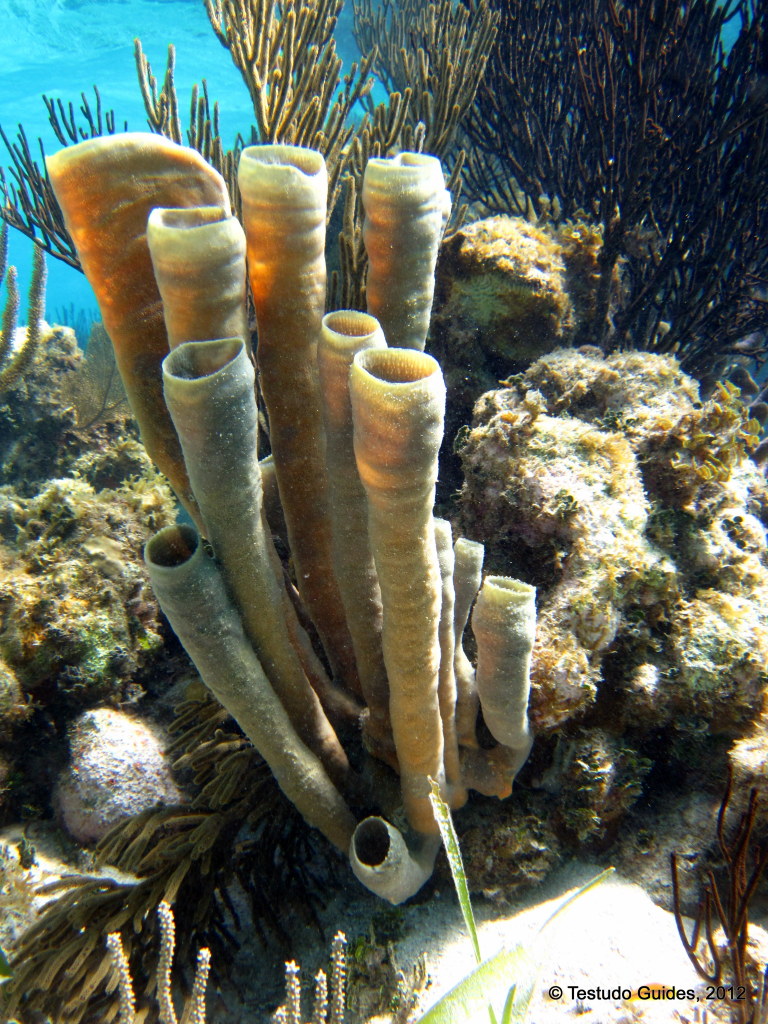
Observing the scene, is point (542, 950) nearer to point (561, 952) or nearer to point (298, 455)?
point (561, 952)

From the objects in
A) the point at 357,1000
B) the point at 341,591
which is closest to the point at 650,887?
the point at 357,1000

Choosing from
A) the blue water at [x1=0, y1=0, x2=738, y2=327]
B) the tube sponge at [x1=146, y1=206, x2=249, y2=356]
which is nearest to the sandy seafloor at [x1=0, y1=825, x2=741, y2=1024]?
the tube sponge at [x1=146, y1=206, x2=249, y2=356]

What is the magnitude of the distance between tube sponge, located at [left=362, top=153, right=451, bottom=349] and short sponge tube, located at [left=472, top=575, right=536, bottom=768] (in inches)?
35.7

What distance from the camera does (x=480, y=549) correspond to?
2.01 m

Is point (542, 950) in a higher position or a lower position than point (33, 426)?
higher

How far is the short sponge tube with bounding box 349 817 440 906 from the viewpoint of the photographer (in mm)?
1703

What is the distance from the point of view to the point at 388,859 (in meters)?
1.69

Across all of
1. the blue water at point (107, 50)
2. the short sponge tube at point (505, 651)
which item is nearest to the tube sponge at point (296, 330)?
the short sponge tube at point (505, 651)

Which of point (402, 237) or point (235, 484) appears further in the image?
point (402, 237)

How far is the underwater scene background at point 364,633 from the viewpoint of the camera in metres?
1.49

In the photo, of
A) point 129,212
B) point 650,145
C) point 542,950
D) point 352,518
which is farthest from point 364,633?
point 650,145

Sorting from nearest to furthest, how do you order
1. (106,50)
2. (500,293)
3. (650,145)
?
1. (500,293)
2. (650,145)
3. (106,50)

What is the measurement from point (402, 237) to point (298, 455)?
2.49 feet

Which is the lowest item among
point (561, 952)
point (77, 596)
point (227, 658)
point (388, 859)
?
point (561, 952)
